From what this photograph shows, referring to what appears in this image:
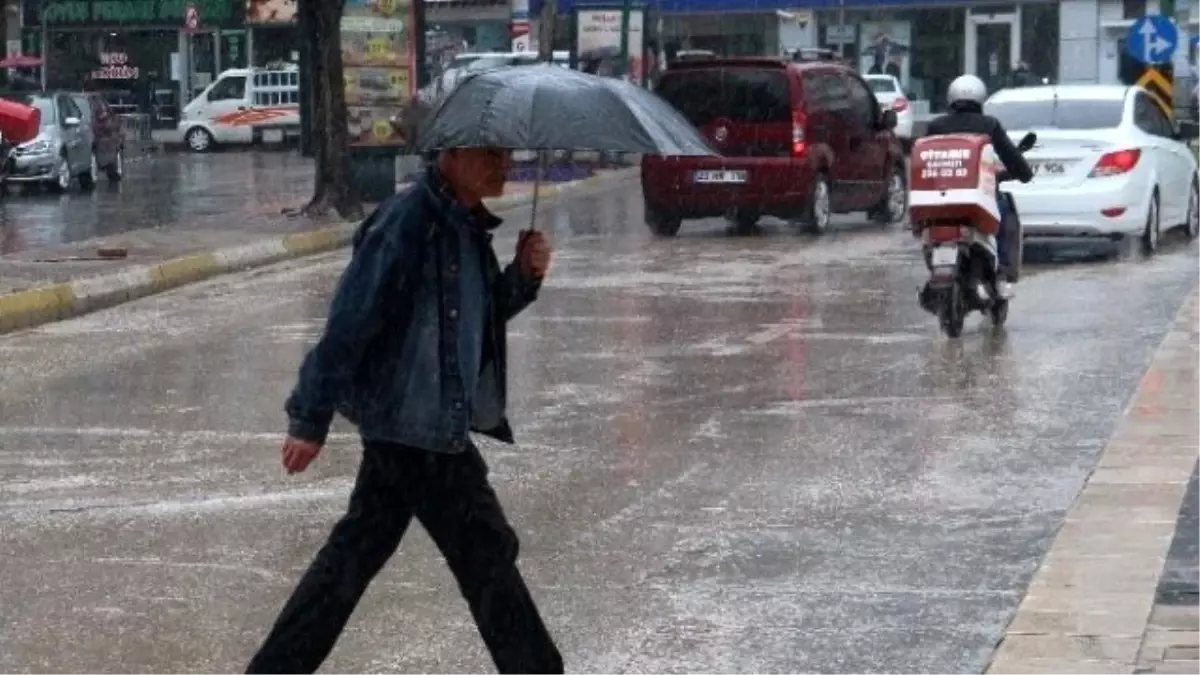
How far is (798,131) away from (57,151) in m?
14.2

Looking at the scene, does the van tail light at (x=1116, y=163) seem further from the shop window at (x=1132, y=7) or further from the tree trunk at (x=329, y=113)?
the shop window at (x=1132, y=7)

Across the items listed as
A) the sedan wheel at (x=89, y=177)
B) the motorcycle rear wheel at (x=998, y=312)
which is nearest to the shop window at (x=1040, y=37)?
the sedan wheel at (x=89, y=177)

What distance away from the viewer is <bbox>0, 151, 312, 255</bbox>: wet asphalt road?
2680cm

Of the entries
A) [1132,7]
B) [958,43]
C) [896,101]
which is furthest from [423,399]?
[1132,7]

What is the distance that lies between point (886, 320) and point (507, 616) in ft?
35.3

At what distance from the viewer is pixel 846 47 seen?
63.8 m

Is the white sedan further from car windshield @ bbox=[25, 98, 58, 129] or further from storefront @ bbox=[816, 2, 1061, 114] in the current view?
storefront @ bbox=[816, 2, 1061, 114]

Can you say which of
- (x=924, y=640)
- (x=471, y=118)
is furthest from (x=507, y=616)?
(x=924, y=640)

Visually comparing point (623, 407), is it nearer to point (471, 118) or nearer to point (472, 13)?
point (471, 118)

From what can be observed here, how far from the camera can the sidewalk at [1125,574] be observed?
7246 millimetres

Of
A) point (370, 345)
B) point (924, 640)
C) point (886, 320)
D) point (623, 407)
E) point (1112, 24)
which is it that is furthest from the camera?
point (1112, 24)

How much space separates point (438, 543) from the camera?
20.4 ft

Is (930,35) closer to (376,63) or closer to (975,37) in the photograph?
(975,37)

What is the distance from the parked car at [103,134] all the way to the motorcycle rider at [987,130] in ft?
75.0
